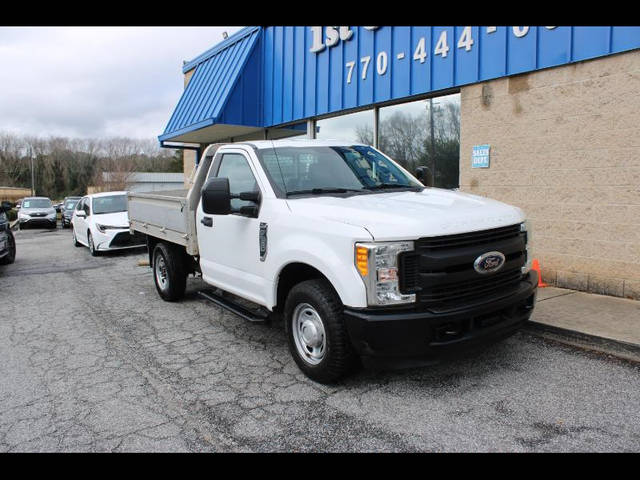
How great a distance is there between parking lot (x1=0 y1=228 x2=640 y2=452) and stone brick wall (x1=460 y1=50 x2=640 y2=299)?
2.10m

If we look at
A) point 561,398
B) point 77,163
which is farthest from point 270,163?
point 77,163

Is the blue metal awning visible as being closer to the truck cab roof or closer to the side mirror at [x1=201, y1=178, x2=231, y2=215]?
the truck cab roof

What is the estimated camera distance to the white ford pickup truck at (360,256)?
3.43 meters

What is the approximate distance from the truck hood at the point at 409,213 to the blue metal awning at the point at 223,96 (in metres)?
8.81

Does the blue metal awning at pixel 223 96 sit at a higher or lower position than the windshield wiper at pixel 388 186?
higher

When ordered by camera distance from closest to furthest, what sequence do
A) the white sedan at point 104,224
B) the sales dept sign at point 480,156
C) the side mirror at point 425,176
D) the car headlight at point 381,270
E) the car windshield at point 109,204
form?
the car headlight at point 381,270
the side mirror at point 425,176
the sales dept sign at point 480,156
the white sedan at point 104,224
the car windshield at point 109,204

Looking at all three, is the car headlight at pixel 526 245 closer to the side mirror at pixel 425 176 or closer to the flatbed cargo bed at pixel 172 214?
the side mirror at pixel 425 176

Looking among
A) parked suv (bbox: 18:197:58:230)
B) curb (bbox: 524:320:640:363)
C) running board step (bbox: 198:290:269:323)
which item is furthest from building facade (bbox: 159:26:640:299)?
parked suv (bbox: 18:197:58:230)

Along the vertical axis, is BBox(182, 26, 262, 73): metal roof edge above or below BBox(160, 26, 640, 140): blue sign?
above

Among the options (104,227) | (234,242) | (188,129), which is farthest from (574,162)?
(188,129)

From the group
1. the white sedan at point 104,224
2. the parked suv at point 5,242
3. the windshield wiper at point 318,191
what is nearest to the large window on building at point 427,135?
the windshield wiper at point 318,191

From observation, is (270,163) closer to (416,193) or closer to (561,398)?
(416,193)

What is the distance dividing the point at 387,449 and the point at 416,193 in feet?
7.88

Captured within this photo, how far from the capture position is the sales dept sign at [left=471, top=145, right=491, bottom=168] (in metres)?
7.49
